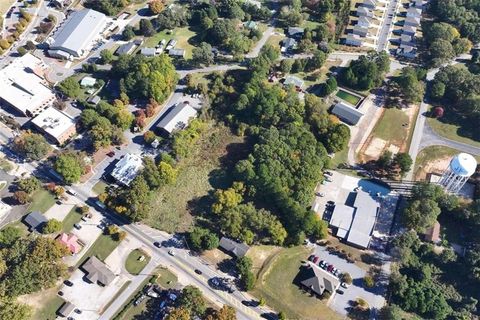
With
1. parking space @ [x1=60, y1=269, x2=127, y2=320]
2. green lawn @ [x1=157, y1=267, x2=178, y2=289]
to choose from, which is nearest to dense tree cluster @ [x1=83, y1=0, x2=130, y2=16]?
parking space @ [x1=60, y1=269, x2=127, y2=320]

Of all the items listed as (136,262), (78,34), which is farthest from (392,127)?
(78,34)

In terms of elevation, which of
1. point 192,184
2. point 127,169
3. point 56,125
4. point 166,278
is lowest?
point 166,278

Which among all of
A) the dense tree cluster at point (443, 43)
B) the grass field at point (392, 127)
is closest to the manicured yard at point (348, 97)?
the grass field at point (392, 127)

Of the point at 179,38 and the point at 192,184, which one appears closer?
the point at 192,184

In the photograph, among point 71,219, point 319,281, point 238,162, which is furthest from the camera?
point 238,162

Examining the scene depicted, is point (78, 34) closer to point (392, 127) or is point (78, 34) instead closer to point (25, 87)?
point (25, 87)

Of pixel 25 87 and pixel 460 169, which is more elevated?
pixel 25 87

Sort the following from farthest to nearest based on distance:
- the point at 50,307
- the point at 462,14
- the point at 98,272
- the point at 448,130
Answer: the point at 462,14 < the point at 448,130 < the point at 98,272 < the point at 50,307
